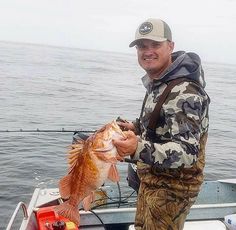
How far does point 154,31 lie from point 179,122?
105cm

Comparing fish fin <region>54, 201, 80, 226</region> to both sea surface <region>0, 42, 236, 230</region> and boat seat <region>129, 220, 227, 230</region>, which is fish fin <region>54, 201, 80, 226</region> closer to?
boat seat <region>129, 220, 227, 230</region>

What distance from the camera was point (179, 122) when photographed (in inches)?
136

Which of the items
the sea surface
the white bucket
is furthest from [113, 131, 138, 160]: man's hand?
the sea surface

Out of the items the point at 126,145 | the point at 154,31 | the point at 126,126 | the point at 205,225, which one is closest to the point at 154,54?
the point at 154,31

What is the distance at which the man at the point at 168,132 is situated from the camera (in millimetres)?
3445

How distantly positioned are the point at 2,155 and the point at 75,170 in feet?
41.7

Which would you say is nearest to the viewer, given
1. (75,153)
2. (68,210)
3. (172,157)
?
(172,157)

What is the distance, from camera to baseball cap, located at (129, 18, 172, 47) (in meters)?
3.91

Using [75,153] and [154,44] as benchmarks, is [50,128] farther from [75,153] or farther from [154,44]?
[75,153]

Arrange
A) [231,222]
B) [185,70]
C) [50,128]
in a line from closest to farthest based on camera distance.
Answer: [185,70]
[231,222]
[50,128]

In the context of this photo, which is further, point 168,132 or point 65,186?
point 168,132

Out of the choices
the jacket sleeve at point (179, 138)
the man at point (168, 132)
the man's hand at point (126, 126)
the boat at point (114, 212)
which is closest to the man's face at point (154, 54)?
the man at point (168, 132)

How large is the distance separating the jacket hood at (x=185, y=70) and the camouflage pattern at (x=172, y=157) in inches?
3.6

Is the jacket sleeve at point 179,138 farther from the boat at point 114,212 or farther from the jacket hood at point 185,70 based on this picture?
the boat at point 114,212
